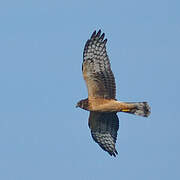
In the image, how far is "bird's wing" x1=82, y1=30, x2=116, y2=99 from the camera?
1930 cm

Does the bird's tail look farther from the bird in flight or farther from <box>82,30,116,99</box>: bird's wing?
<box>82,30,116,99</box>: bird's wing

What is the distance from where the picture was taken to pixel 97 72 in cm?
1934

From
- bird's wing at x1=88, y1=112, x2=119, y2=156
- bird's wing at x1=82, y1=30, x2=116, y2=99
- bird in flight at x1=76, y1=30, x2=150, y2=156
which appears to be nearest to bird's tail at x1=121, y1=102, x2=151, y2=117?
bird in flight at x1=76, y1=30, x2=150, y2=156

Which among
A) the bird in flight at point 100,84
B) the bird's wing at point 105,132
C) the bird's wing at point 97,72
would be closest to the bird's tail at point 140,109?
the bird in flight at point 100,84

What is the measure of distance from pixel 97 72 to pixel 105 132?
6.36 feet

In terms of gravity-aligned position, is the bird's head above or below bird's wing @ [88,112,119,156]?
above

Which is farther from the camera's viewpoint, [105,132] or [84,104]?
[105,132]

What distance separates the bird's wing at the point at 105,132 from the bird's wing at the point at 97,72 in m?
1.06

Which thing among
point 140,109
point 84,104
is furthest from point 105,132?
point 140,109

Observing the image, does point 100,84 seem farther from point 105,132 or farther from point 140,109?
point 105,132

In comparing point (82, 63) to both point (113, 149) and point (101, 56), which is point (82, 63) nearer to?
point (101, 56)

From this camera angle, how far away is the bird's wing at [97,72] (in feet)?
63.3

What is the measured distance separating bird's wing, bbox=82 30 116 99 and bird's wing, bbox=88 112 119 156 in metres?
1.06

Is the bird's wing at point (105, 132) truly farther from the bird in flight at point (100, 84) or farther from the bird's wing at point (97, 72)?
the bird's wing at point (97, 72)
